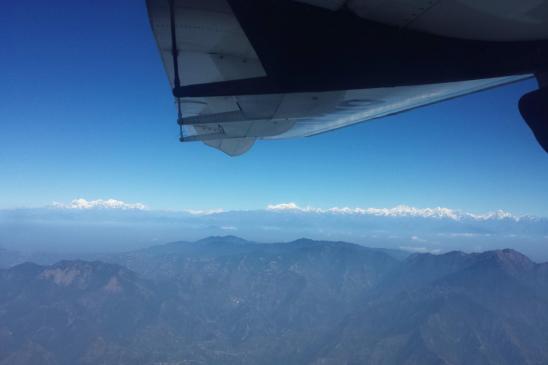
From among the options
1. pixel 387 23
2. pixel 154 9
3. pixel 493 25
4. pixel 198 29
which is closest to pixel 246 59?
pixel 198 29

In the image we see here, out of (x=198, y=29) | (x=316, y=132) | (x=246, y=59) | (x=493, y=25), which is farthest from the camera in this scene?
(x=316, y=132)

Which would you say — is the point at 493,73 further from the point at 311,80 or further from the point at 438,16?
the point at 311,80

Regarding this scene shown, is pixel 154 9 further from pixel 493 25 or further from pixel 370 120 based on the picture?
pixel 370 120

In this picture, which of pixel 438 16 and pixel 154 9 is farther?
pixel 154 9

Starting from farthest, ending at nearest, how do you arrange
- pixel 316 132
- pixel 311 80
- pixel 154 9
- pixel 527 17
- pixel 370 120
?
pixel 316 132, pixel 370 120, pixel 154 9, pixel 311 80, pixel 527 17

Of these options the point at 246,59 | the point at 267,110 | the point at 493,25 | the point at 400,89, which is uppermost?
the point at 246,59

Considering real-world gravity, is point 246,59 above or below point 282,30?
above

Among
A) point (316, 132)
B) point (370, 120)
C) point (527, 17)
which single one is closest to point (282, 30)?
point (527, 17)
